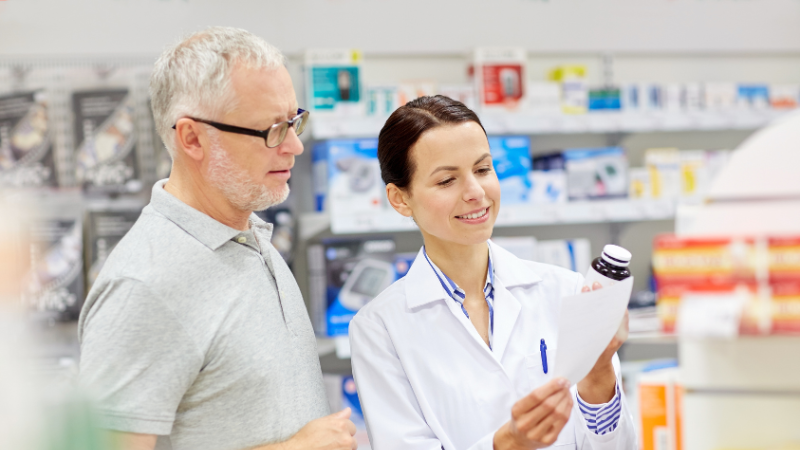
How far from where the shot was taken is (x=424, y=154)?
1591 millimetres

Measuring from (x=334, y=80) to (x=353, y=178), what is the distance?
445 mm

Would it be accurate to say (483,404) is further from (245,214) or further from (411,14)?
(411,14)

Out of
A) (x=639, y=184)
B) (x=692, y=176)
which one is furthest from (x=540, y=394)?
(x=692, y=176)

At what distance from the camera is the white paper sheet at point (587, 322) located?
102 cm

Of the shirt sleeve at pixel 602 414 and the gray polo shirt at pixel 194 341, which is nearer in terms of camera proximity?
the gray polo shirt at pixel 194 341

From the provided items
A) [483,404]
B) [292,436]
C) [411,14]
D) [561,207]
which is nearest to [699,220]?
[483,404]

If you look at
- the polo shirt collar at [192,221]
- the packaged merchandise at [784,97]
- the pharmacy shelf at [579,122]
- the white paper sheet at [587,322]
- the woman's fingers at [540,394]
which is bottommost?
the woman's fingers at [540,394]

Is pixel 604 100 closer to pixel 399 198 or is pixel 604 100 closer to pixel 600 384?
pixel 399 198

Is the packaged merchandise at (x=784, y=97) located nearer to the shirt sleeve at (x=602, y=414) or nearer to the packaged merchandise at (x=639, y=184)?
the packaged merchandise at (x=639, y=184)

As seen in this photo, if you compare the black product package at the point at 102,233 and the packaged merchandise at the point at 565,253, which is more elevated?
the black product package at the point at 102,233

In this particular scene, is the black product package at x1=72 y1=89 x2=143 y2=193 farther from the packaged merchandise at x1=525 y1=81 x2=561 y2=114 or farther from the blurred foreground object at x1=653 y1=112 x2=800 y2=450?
Result: the blurred foreground object at x1=653 y1=112 x2=800 y2=450

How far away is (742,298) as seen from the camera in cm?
85

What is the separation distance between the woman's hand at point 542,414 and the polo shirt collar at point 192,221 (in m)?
0.69

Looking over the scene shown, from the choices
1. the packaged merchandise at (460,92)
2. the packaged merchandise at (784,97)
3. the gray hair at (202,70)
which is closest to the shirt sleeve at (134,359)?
the gray hair at (202,70)
